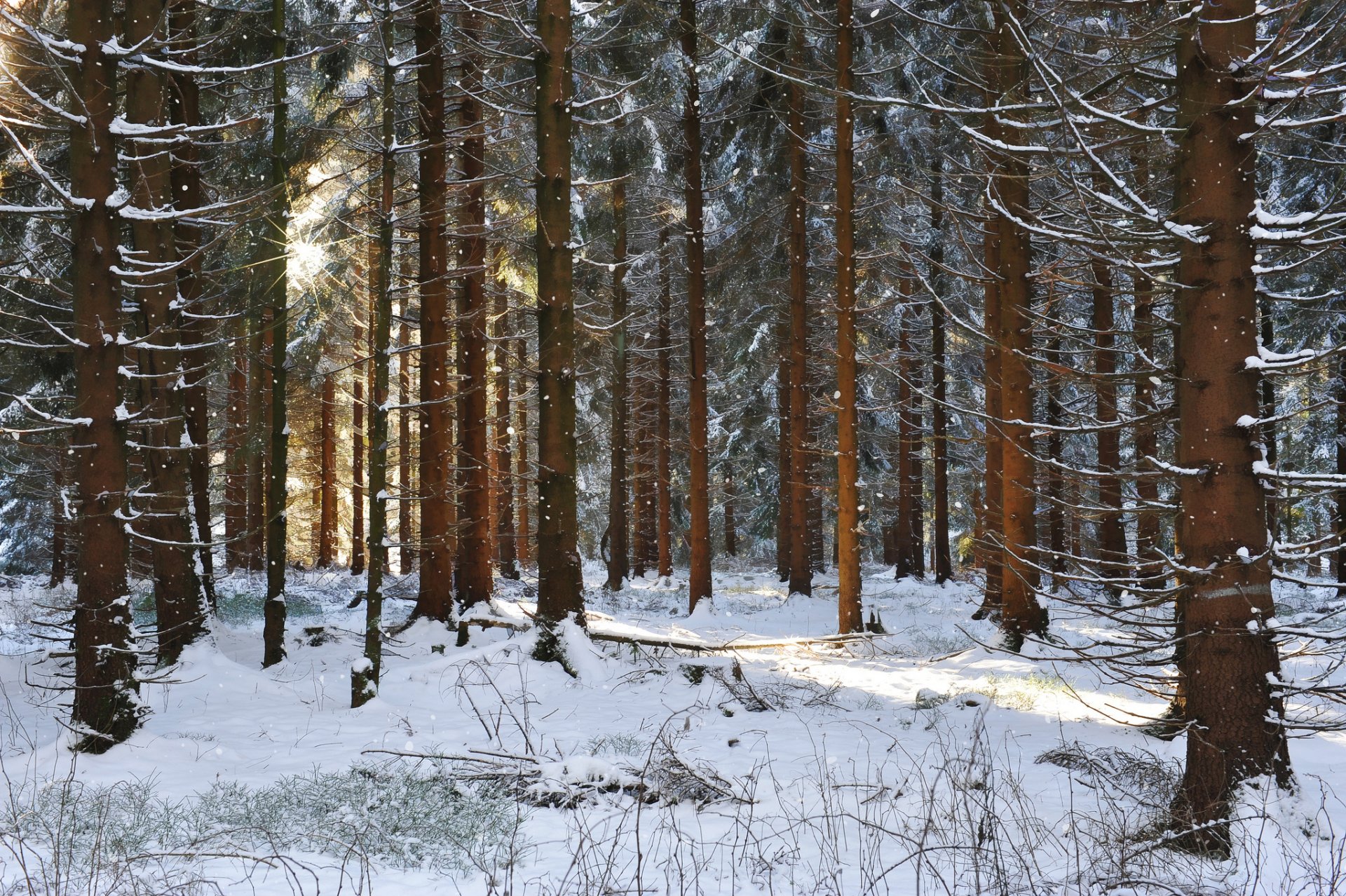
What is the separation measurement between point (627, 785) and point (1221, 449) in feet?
13.1

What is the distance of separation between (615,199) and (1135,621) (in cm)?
1775

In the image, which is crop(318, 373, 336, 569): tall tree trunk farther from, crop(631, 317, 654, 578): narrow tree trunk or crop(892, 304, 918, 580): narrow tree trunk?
crop(892, 304, 918, 580): narrow tree trunk

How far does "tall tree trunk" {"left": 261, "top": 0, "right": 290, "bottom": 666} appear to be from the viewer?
373 inches

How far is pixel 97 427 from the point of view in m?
6.51

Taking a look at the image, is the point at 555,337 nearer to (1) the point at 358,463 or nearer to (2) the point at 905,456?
(2) the point at 905,456

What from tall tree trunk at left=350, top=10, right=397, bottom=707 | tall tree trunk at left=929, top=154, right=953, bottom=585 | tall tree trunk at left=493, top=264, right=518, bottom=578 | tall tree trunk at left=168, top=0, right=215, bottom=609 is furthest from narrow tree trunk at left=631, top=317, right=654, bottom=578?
tall tree trunk at left=350, top=10, right=397, bottom=707

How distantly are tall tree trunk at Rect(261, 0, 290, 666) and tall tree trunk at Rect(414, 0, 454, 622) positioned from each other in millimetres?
1891

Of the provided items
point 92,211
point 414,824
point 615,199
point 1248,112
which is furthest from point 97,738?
point 615,199

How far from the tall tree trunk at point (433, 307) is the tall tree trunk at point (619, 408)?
7.99 m

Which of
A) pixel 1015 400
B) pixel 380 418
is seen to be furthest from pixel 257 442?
pixel 1015 400

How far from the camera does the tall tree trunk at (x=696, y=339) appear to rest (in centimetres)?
1656

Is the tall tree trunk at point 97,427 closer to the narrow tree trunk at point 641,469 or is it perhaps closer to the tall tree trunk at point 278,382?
the tall tree trunk at point 278,382

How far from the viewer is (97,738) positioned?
21.2 feet

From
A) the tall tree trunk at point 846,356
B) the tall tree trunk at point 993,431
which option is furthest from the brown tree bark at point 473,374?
the tall tree trunk at point 993,431
